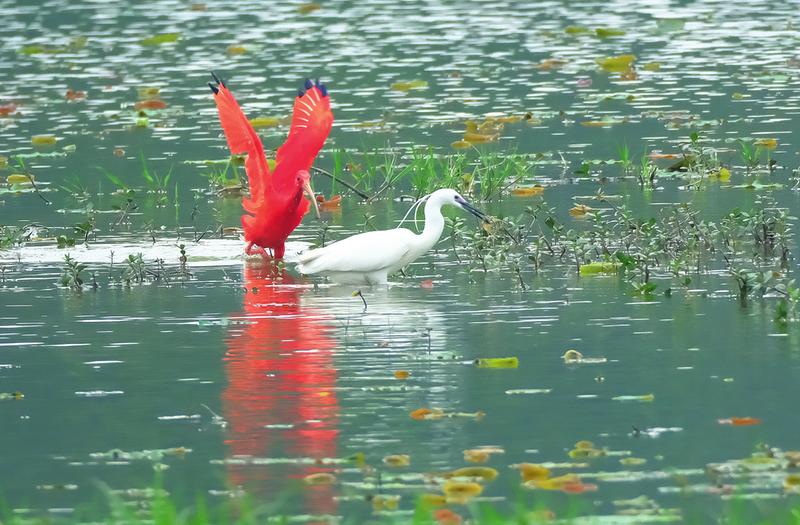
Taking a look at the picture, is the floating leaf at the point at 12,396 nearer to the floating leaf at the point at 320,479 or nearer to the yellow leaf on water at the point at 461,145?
the floating leaf at the point at 320,479

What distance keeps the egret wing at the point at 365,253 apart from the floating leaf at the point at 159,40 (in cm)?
1701

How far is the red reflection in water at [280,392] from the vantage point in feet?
24.7

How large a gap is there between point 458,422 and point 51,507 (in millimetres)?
1834

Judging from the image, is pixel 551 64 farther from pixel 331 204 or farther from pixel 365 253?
pixel 365 253

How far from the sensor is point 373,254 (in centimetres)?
1174

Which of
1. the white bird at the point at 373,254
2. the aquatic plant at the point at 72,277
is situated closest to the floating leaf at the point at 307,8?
the aquatic plant at the point at 72,277

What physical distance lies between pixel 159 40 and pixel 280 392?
796 inches

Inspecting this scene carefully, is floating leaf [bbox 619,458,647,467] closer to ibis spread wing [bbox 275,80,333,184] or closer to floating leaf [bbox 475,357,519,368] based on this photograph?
floating leaf [bbox 475,357,519,368]

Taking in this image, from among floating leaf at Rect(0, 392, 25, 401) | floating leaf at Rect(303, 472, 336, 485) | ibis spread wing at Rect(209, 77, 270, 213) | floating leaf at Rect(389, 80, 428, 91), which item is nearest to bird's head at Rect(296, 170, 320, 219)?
ibis spread wing at Rect(209, 77, 270, 213)

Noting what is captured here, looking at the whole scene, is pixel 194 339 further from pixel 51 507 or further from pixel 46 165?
pixel 46 165

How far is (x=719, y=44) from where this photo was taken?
25.6 metres

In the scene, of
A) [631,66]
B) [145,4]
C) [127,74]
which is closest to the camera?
[631,66]

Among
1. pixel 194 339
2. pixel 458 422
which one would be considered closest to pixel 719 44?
pixel 194 339

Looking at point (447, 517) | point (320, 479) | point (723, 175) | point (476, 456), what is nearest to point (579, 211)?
point (723, 175)
